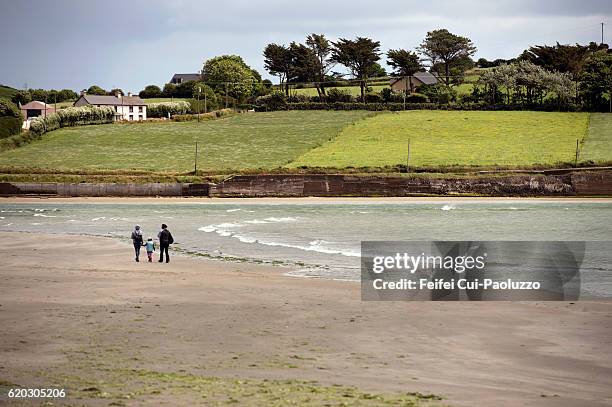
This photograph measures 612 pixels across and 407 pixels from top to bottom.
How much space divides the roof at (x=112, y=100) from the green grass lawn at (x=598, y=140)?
77761mm

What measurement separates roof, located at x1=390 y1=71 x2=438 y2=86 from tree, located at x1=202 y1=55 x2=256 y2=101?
28.4 meters

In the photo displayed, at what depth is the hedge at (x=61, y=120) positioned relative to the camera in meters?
97.1

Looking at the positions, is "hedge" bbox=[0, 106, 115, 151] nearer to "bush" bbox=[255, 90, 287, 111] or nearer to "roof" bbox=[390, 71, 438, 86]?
"bush" bbox=[255, 90, 287, 111]

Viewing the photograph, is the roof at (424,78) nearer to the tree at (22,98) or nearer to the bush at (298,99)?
the bush at (298,99)

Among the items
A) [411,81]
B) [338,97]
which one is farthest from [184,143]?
[411,81]

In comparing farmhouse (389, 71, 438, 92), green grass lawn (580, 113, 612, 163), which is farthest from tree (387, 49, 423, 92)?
green grass lawn (580, 113, 612, 163)

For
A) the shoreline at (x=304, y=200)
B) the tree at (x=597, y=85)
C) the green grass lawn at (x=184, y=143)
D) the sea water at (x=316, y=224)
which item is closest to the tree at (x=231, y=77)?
the green grass lawn at (x=184, y=143)

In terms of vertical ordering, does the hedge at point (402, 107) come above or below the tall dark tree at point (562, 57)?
below

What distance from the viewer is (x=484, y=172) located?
247 feet

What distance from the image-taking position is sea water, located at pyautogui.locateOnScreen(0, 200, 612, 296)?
3672 centimetres

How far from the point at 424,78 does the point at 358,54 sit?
11904mm

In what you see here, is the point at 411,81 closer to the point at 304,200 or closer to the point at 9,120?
the point at 9,120

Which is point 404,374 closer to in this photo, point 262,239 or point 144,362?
point 144,362

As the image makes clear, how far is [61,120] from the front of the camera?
109 meters
